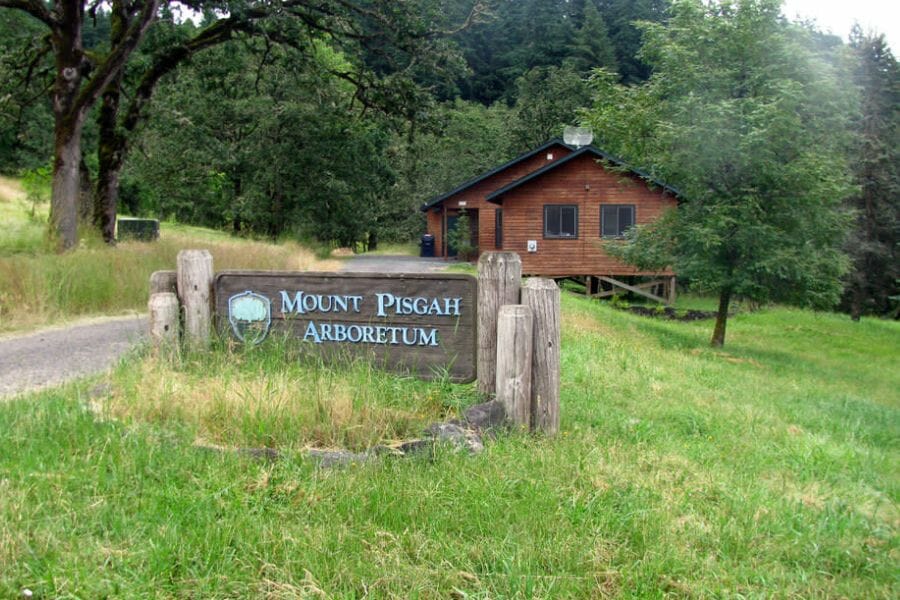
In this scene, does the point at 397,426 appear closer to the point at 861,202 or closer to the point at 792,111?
the point at 792,111

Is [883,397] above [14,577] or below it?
below

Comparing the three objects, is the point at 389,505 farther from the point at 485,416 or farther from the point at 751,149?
the point at 751,149

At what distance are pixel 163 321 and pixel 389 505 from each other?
3.02 m

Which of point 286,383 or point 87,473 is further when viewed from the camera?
point 286,383

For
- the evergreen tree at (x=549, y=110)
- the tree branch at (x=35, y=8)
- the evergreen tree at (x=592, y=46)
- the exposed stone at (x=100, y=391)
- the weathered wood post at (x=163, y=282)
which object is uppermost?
the evergreen tree at (x=592, y=46)

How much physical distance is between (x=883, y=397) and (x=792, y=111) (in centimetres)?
613

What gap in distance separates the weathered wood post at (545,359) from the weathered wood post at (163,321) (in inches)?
106

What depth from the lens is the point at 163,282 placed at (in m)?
6.25

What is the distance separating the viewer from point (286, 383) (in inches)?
200

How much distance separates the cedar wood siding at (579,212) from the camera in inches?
1118

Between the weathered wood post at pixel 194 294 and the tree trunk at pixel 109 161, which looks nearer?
the weathered wood post at pixel 194 294

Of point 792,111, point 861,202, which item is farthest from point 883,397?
point 861,202

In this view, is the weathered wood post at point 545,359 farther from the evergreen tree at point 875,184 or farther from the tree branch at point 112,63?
the evergreen tree at point 875,184

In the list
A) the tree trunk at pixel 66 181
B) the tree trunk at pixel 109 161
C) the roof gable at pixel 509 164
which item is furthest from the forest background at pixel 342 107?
the roof gable at pixel 509 164
